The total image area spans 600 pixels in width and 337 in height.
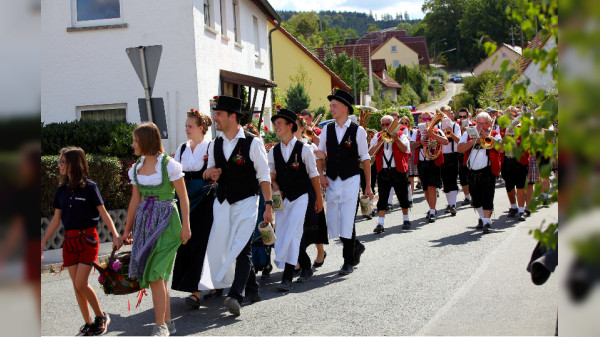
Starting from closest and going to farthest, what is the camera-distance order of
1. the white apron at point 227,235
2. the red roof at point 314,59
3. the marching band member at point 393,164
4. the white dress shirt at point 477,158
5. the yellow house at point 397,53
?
the white apron at point 227,235, the white dress shirt at point 477,158, the marching band member at point 393,164, the red roof at point 314,59, the yellow house at point 397,53

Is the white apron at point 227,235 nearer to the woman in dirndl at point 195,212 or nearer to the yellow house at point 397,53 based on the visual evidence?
the woman in dirndl at point 195,212

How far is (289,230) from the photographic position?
837cm

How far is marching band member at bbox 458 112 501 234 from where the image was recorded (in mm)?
12120

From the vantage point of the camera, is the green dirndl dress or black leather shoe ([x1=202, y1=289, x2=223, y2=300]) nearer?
the green dirndl dress

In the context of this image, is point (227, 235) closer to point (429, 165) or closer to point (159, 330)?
point (159, 330)

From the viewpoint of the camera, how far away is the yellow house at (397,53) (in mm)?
125438

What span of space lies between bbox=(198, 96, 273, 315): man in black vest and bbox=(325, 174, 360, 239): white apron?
202cm

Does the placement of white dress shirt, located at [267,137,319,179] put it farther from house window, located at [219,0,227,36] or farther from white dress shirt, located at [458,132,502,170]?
house window, located at [219,0,227,36]

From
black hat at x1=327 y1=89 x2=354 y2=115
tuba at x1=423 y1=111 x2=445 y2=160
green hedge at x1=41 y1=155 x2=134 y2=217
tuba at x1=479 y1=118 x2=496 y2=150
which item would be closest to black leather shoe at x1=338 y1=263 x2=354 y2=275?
black hat at x1=327 y1=89 x2=354 y2=115

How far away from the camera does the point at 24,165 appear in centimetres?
217

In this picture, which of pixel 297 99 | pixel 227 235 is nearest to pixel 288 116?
pixel 227 235

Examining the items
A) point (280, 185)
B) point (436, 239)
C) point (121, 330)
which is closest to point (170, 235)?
point (121, 330)

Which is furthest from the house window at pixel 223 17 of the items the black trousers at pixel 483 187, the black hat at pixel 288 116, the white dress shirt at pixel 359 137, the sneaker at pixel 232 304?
the sneaker at pixel 232 304

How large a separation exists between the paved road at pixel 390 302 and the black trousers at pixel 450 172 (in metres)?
4.02
